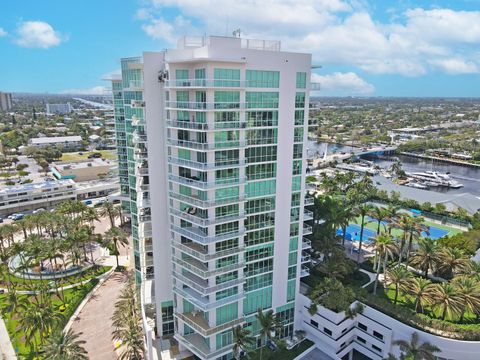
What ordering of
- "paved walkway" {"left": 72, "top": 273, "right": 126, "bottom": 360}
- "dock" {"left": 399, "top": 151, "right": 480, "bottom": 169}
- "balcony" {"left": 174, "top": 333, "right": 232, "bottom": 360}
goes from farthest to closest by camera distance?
"dock" {"left": 399, "top": 151, "right": 480, "bottom": 169}
"paved walkway" {"left": 72, "top": 273, "right": 126, "bottom": 360}
"balcony" {"left": 174, "top": 333, "right": 232, "bottom": 360}

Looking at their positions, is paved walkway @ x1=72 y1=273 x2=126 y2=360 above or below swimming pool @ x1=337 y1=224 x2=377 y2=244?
below

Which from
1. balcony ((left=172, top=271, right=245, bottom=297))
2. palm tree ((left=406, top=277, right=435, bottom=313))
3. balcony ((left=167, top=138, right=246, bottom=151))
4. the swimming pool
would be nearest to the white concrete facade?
palm tree ((left=406, top=277, right=435, bottom=313))

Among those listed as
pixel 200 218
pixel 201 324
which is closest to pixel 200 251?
pixel 200 218

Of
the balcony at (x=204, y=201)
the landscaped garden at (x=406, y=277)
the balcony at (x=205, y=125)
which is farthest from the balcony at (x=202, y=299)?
the balcony at (x=205, y=125)

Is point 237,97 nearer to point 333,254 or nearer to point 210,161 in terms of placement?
point 210,161

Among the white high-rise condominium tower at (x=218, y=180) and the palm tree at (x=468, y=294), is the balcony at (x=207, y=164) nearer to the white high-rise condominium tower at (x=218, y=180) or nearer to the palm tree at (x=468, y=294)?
the white high-rise condominium tower at (x=218, y=180)

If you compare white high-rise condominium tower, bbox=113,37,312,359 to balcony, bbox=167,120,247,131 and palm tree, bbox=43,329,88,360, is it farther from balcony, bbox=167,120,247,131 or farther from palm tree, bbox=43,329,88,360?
palm tree, bbox=43,329,88,360

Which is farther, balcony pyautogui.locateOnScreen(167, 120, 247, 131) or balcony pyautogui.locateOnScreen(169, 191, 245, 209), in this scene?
balcony pyautogui.locateOnScreen(169, 191, 245, 209)
